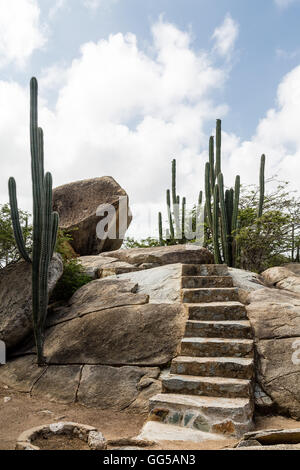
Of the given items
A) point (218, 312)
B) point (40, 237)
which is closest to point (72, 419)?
point (218, 312)

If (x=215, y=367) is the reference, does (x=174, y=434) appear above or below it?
below

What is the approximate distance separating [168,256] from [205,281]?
8.43 ft

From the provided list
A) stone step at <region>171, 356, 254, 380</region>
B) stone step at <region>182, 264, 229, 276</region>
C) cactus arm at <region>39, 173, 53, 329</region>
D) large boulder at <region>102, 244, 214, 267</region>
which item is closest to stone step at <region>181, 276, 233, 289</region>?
stone step at <region>182, 264, 229, 276</region>

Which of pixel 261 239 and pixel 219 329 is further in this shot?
pixel 261 239

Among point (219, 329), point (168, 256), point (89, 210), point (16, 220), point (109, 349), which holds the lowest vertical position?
point (109, 349)

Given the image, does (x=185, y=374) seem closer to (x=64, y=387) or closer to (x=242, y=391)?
(x=242, y=391)

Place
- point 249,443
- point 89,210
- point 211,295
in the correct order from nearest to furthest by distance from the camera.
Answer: point 249,443 < point 211,295 < point 89,210

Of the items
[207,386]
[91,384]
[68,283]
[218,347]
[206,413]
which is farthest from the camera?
[68,283]

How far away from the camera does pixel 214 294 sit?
5637 mm

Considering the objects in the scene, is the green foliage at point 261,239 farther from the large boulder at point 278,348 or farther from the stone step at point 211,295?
the large boulder at point 278,348

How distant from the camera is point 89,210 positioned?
36.0 feet

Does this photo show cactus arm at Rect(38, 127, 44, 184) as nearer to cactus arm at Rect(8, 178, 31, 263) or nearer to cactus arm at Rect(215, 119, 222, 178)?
cactus arm at Rect(8, 178, 31, 263)

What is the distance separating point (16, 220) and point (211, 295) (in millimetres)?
3568

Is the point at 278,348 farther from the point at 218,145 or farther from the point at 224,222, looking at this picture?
the point at 218,145
